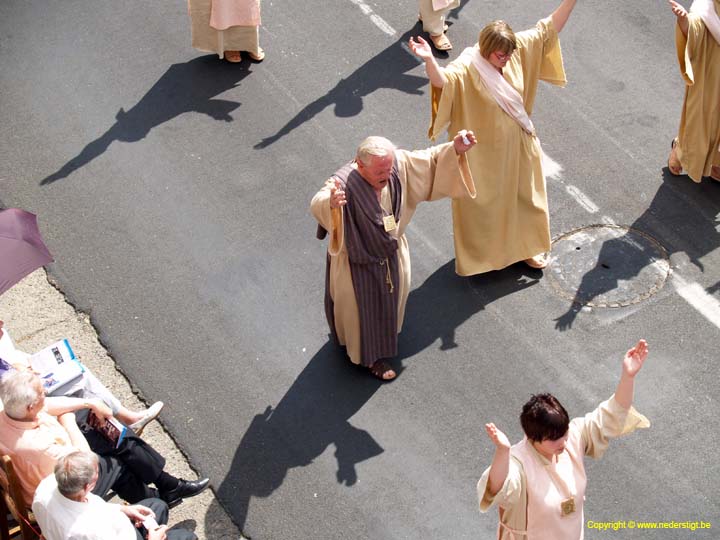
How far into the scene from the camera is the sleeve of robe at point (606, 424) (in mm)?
5402

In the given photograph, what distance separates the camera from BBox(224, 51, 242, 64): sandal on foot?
10199 mm

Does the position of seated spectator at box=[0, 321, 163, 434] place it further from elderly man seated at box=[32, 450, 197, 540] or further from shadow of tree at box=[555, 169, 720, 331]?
shadow of tree at box=[555, 169, 720, 331]

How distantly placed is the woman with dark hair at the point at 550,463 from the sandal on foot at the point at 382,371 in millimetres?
2109

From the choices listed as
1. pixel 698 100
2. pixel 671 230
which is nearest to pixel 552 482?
pixel 671 230

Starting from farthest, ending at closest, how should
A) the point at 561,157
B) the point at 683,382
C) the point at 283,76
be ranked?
the point at 283,76 < the point at 561,157 < the point at 683,382

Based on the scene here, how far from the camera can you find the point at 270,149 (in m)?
9.31

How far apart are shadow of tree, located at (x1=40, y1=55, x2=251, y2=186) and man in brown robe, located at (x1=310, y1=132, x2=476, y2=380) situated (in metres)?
2.99

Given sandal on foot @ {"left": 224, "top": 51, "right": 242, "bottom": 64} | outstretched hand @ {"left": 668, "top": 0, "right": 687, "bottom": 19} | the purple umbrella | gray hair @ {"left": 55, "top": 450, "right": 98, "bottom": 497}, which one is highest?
outstretched hand @ {"left": 668, "top": 0, "right": 687, "bottom": 19}

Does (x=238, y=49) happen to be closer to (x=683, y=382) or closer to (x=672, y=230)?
(x=672, y=230)

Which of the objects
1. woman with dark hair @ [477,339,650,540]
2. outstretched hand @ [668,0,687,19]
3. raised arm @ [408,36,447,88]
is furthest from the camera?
outstretched hand @ [668,0,687,19]

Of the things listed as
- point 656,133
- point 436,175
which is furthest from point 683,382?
point 656,133

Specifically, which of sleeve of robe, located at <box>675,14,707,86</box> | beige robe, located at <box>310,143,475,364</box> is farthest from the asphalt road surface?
sleeve of robe, located at <box>675,14,707,86</box>

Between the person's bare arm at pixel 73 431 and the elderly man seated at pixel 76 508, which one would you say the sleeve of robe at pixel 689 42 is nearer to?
the person's bare arm at pixel 73 431

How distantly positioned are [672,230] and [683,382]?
5.05 feet
